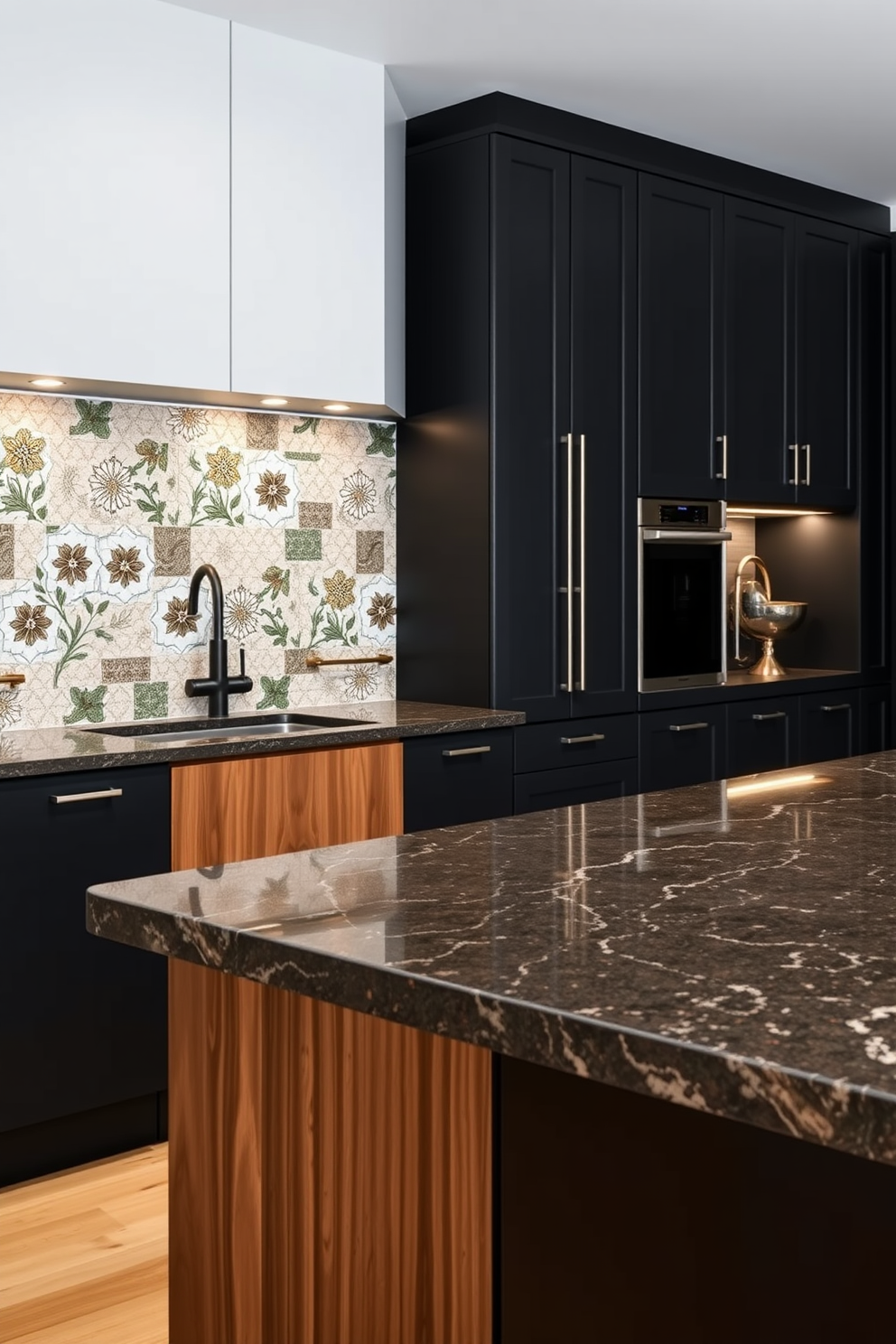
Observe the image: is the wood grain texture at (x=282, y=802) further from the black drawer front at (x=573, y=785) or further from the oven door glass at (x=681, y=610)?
the oven door glass at (x=681, y=610)

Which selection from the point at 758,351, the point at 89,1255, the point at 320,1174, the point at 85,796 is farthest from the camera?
the point at 758,351

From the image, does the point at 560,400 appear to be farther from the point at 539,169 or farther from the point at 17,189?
the point at 17,189

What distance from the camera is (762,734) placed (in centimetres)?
473

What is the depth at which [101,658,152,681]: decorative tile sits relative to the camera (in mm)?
3627

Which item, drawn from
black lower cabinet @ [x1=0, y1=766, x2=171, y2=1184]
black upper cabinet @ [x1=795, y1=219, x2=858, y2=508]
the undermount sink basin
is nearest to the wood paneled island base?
black lower cabinet @ [x1=0, y1=766, x2=171, y2=1184]

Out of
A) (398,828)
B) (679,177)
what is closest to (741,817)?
(398,828)

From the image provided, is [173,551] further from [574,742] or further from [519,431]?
[574,742]

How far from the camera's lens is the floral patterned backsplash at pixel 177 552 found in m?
3.47

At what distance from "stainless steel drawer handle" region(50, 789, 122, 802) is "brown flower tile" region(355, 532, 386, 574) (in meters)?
1.40

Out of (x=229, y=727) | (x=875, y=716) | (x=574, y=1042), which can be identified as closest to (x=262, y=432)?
(x=229, y=727)

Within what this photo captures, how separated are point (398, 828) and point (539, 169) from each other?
1865mm

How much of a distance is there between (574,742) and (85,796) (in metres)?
1.58

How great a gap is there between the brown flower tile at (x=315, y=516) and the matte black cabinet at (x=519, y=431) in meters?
0.24

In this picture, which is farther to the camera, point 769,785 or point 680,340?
point 680,340
